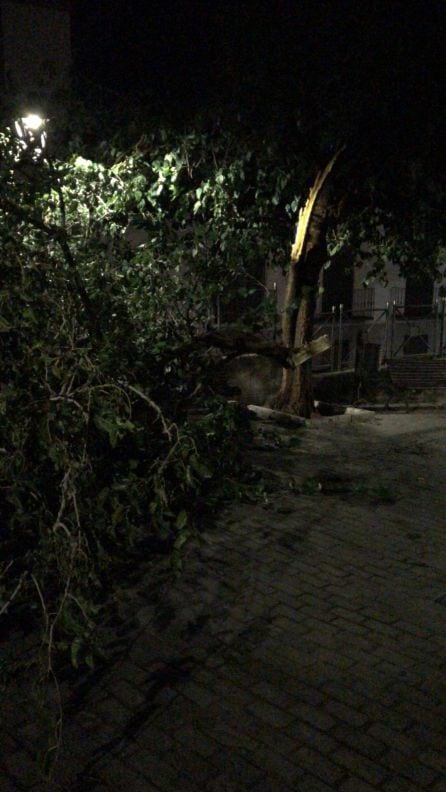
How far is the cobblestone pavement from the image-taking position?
3.30 m

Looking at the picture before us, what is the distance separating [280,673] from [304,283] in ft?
27.1

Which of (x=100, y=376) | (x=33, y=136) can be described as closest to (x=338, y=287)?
(x=33, y=136)

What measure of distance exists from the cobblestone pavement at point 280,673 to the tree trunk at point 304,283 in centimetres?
494

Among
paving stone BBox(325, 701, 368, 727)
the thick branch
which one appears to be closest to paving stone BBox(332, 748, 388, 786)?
paving stone BBox(325, 701, 368, 727)

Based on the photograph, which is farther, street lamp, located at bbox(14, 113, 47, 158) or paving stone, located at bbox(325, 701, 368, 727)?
street lamp, located at bbox(14, 113, 47, 158)

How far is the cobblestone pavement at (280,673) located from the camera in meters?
3.30

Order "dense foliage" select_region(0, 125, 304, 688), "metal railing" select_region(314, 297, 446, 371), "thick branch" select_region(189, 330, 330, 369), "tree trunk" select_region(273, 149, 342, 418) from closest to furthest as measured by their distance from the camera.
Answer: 1. "dense foliage" select_region(0, 125, 304, 688)
2. "thick branch" select_region(189, 330, 330, 369)
3. "tree trunk" select_region(273, 149, 342, 418)
4. "metal railing" select_region(314, 297, 446, 371)

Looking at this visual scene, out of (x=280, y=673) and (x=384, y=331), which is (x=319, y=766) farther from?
(x=384, y=331)

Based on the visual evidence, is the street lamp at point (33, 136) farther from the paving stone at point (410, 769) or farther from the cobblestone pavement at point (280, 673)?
the paving stone at point (410, 769)

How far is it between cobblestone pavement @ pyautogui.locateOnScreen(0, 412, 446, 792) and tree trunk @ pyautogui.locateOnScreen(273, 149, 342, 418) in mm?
4939

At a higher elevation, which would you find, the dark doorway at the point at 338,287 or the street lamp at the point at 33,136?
the street lamp at the point at 33,136

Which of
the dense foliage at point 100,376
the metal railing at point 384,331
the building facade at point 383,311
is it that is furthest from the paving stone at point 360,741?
the building facade at point 383,311

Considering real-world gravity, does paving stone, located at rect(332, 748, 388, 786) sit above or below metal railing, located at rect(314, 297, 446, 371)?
below

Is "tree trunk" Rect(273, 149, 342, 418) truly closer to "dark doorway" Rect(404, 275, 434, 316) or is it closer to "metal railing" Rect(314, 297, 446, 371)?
"metal railing" Rect(314, 297, 446, 371)
